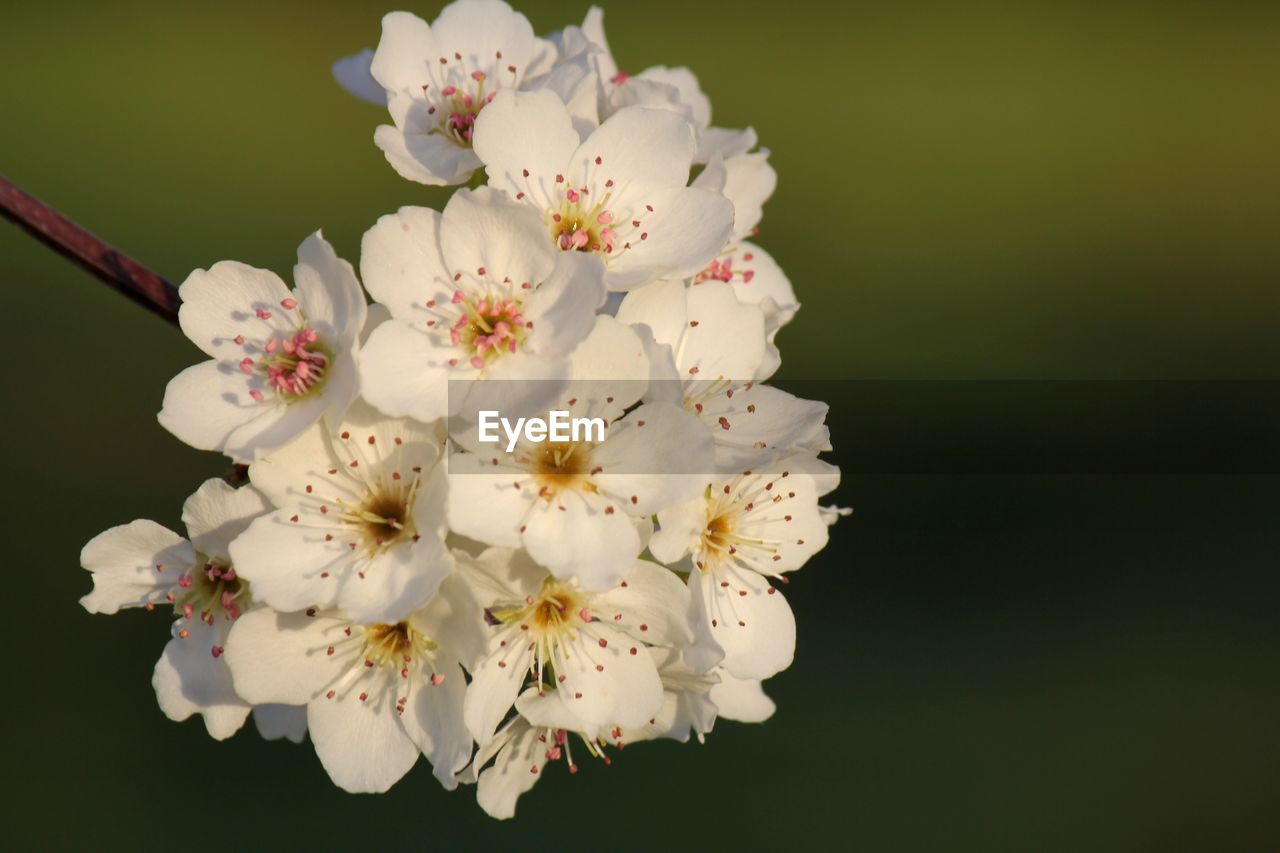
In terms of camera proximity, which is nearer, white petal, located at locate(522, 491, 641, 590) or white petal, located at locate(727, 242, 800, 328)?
white petal, located at locate(522, 491, 641, 590)

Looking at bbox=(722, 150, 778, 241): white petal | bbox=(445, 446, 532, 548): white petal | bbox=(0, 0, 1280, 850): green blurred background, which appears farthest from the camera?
bbox=(0, 0, 1280, 850): green blurred background

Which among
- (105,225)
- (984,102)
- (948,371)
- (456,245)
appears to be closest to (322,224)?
(105,225)

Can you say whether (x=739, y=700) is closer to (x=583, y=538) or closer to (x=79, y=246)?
(x=583, y=538)

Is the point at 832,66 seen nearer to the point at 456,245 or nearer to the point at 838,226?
the point at 838,226

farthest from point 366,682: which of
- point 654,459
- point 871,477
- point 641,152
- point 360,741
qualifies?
point 871,477

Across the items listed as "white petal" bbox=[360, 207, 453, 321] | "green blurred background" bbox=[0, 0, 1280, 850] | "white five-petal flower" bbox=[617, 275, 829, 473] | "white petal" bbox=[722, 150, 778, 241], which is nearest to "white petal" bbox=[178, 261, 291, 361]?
"white petal" bbox=[360, 207, 453, 321]

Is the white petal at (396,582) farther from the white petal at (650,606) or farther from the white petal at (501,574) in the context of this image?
the white petal at (650,606)

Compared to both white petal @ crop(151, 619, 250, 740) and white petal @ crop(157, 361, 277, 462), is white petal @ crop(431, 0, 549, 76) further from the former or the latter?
white petal @ crop(151, 619, 250, 740)
